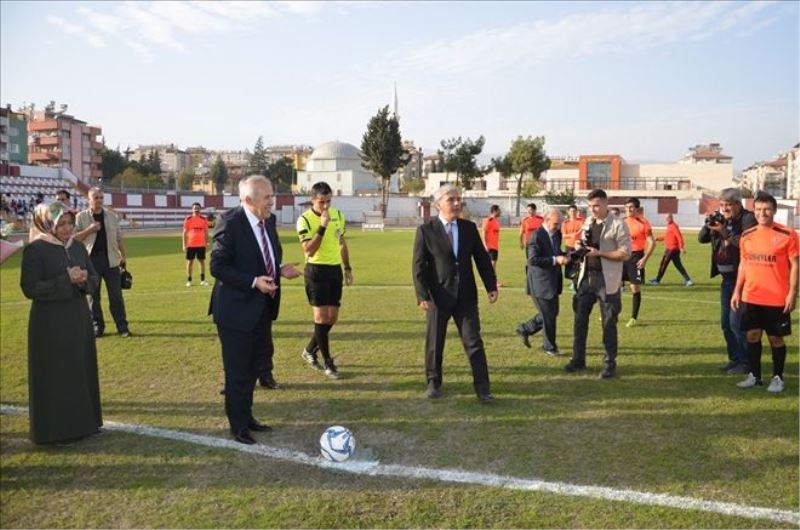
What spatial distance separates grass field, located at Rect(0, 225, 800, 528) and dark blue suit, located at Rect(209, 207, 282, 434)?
40 centimetres

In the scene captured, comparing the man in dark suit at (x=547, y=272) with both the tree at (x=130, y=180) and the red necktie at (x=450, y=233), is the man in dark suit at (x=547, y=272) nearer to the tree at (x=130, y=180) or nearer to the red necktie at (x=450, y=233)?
the red necktie at (x=450, y=233)

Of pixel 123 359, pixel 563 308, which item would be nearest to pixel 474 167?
pixel 563 308

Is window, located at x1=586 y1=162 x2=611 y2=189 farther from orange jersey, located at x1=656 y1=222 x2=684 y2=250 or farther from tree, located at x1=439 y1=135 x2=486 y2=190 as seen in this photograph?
orange jersey, located at x1=656 y1=222 x2=684 y2=250

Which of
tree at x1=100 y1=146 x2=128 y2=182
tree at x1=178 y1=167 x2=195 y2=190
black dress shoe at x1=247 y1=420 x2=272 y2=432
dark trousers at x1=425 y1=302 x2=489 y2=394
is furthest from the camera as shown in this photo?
tree at x1=178 y1=167 x2=195 y2=190

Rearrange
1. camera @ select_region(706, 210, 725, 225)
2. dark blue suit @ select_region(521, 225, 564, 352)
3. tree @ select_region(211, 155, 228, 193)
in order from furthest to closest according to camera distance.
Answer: tree @ select_region(211, 155, 228, 193)
dark blue suit @ select_region(521, 225, 564, 352)
camera @ select_region(706, 210, 725, 225)

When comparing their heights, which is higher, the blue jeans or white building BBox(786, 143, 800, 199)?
white building BBox(786, 143, 800, 199)

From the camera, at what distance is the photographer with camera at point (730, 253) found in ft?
22.6

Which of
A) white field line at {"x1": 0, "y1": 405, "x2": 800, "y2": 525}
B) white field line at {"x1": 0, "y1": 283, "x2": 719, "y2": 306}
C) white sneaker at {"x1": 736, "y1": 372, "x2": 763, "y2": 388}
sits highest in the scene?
white field line at {"x1": 0, "y1": 283, "x2": 719, "y2": 306}

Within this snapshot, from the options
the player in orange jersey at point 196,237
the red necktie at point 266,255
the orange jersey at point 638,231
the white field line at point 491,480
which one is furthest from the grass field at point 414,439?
the player in orange jersey at point 196,237

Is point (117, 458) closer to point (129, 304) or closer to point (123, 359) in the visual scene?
point (123, 359)

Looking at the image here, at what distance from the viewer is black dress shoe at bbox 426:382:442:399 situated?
6.09 m

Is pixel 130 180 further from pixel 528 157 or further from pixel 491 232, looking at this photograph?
pixel 491 232

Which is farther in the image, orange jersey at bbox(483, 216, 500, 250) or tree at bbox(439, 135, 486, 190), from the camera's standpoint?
tree at bbox(439, 135, 486, 190)

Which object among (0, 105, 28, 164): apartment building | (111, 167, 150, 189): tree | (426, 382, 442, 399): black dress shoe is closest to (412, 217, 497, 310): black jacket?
(426, 382, 442, 399): black dress shoe
